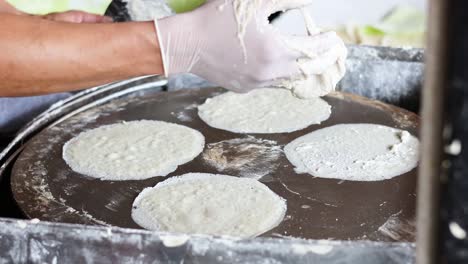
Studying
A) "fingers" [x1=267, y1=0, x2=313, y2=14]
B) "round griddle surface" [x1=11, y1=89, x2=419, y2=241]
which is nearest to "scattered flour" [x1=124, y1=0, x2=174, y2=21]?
"round griddle surface" [x1=11, y1=89, x2=419, y2=241]

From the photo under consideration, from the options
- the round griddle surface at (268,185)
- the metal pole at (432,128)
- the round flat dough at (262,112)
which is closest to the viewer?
the metal pole at (432,128)

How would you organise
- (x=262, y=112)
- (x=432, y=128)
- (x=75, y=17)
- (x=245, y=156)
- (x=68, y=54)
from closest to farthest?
(x=432, y=128) → (x=68, y=54) → (x=245, y=156) → (x=262, y=112) → (x=75, y=17)

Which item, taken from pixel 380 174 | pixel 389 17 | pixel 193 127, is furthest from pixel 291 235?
pixel 389 17

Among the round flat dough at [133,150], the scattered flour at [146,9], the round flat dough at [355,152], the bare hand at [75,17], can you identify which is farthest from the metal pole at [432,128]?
the scattered flour at [146,9]

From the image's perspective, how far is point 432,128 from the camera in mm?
533

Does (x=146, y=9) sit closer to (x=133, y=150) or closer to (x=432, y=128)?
(x=133, y=150)

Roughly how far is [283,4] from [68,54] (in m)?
0.58

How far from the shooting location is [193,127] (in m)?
2.29

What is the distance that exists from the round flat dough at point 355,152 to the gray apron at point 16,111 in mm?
1104

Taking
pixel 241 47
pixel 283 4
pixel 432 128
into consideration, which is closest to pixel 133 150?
pixel 241 47

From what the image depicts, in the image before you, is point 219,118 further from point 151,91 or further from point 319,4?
point 319,4

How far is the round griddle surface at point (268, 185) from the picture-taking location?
1680 mm

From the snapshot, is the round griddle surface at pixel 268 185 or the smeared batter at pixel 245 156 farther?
the smeared batter at pixel 245 156

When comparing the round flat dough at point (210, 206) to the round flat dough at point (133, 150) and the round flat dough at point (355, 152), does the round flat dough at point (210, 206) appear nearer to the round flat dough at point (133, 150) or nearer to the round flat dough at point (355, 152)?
the round flat dough at point (133, 150)
